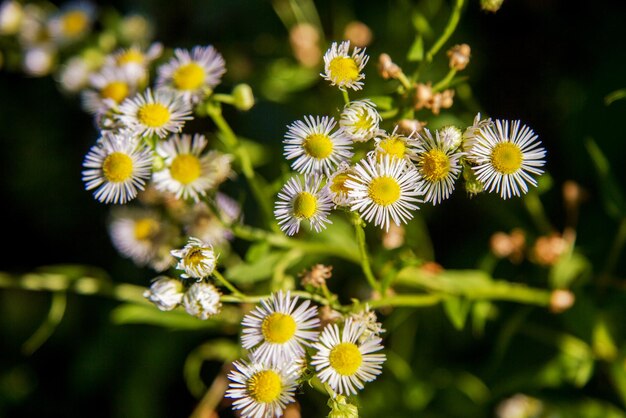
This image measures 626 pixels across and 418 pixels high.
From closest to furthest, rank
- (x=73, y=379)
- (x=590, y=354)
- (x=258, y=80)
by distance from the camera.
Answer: (x=590, y=354) → (x=258, y=80) → (x=73, y=379)

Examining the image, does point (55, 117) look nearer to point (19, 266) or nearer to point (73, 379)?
point (19, 266)

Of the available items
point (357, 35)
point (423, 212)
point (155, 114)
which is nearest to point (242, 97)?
point (155, 114)

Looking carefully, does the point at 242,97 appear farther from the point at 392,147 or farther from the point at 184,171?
the point at 392,147

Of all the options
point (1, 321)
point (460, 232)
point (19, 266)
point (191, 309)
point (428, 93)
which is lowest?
point (191, 309)

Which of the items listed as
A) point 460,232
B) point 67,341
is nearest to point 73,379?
point 67,341

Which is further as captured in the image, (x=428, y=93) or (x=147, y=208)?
(x=147, y=208)

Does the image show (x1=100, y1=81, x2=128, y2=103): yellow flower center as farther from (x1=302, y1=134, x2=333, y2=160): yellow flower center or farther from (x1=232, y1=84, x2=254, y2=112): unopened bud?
(x1=302, y1=134, x2=333, y2=160): yellow flower center

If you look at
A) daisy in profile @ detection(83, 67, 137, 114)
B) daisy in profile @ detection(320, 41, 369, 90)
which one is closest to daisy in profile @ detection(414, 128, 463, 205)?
daisy in profile @ detection(320, 41, 369, 90)

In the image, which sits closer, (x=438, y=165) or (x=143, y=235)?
(x=438, y=165)
